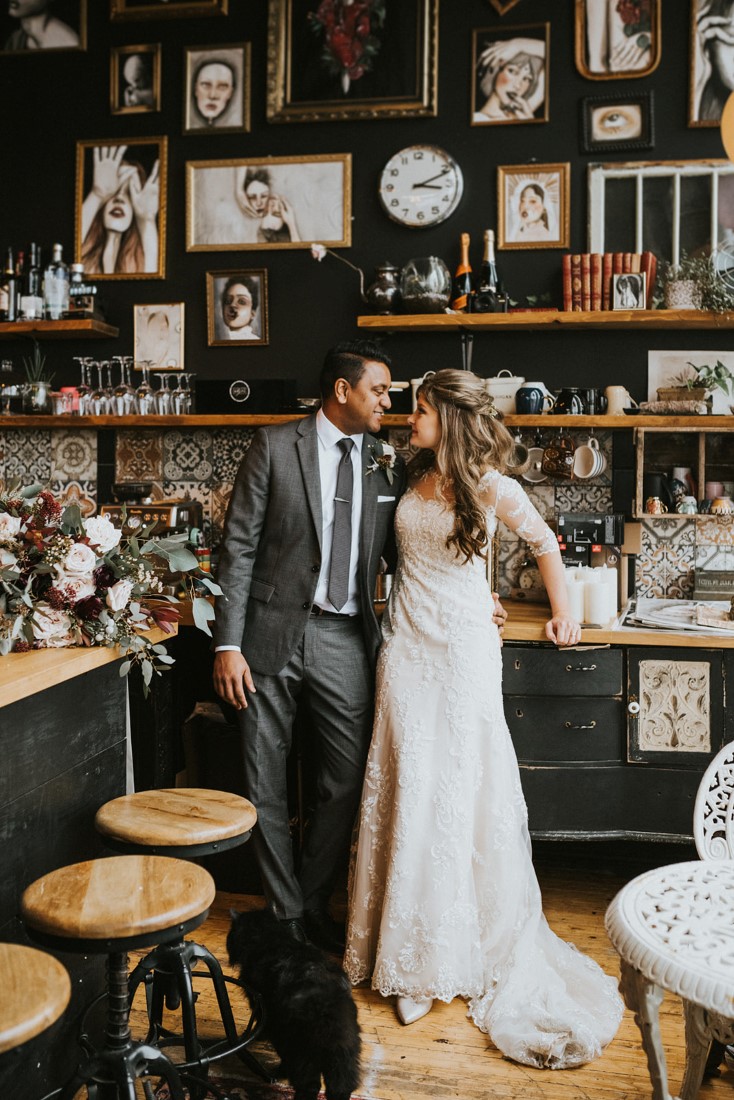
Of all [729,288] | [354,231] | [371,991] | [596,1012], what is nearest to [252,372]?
[354,231]

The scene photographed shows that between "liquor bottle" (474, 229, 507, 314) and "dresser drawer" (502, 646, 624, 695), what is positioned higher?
"liquor bottle" (474, 229, 507, 314)

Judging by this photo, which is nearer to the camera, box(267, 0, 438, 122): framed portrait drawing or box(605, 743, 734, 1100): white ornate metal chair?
box(605, 743, 734, 1100): white ornate metal chair

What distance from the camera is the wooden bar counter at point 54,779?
2.10 m

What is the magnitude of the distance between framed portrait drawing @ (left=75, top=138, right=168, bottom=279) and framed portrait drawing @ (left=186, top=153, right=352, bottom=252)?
0.17m

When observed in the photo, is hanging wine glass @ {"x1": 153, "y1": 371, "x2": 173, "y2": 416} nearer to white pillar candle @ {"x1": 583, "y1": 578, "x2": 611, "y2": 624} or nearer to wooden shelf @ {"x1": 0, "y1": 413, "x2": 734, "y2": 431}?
wooden shelf @ {"x1": 0, "y1": 413, "x2": 734, "y2": 431}

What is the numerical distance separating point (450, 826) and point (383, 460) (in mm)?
1179

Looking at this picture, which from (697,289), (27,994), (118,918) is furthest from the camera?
(697,289)

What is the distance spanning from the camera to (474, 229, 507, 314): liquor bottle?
13.2 feet

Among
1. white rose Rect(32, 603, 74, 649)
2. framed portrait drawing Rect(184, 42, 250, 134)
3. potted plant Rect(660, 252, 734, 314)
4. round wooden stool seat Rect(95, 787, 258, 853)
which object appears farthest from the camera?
framed portrait drawing Rect(184, 42, 250, 134)

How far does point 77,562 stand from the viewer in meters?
2.32

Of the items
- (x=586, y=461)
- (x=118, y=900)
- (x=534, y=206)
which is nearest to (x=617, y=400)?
(x=586, y=461)

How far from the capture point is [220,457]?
176 inches

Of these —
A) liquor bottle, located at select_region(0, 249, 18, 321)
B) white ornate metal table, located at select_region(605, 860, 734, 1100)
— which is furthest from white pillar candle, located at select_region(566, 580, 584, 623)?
liquor bottle, located at select_region(0, 249, 18, 321)

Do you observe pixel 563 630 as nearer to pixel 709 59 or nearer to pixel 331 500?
Result: pixel 331 500
